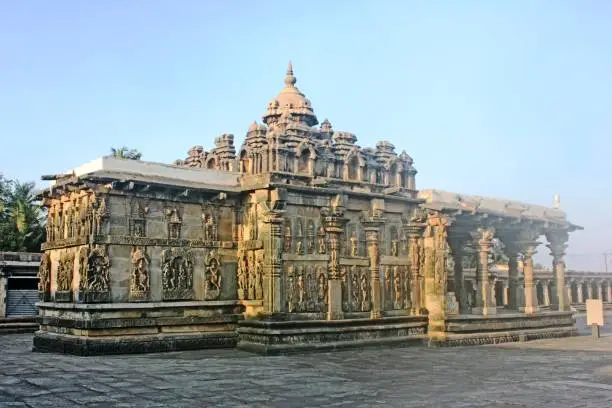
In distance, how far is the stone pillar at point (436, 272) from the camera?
19.3 meters

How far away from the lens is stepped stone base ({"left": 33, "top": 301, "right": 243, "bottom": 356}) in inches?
592

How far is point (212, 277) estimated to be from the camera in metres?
17.1

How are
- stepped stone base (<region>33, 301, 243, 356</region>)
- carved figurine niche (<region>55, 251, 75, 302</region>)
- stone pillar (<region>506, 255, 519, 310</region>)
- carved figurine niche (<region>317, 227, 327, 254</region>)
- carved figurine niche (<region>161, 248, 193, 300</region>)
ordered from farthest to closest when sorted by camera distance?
stone pillar (<region>506, 255, 519, 310</region>) < carved figurine niche (<region>317, 227, 327, 254</region>) < carved figurine niche (<region>161, 248, 193, 300</region>) < carved figurine niche (<region>55, 251, 75, 302</region>) < stepped stone base (<region>33, 301, 243, 356</region>)

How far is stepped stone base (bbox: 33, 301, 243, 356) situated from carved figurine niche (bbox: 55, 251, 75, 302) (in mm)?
263

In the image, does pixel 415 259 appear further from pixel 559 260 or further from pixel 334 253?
pixel 559 260

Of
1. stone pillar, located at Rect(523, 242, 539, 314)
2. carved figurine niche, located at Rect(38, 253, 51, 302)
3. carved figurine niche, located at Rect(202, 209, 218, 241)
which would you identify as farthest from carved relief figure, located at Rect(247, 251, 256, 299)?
stone pillar, located at Rect(523, 242, 539, 314)

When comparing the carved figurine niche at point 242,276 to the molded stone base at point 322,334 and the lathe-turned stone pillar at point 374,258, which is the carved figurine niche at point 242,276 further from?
the lathe-turned stone pillar at point 374,258

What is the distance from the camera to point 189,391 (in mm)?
10195

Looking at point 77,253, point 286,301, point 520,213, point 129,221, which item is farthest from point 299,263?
point 520,213

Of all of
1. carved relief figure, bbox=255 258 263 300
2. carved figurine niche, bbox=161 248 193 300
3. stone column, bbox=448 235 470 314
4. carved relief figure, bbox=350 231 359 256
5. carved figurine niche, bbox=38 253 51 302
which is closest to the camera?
carved figurine niche, bbox=161 248 193 300

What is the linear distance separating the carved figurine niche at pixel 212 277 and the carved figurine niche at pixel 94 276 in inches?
105

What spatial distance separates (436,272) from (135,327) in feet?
29.1

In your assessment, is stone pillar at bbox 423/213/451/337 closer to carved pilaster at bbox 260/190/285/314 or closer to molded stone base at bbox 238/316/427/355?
molded stone base at bbox 238/316/427/355

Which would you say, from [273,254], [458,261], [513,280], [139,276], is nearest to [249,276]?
[273,254]
